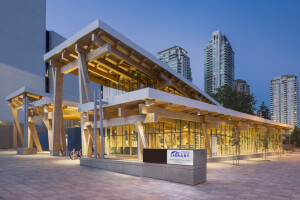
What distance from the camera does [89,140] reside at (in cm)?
2245

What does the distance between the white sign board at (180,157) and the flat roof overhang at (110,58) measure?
12103 millimetres

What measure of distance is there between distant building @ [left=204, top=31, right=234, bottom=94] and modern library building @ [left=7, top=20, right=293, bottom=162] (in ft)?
441

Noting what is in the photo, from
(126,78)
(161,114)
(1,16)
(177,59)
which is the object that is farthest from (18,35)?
(177,59)

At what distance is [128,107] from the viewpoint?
1959cm

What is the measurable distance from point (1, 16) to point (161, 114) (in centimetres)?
4247

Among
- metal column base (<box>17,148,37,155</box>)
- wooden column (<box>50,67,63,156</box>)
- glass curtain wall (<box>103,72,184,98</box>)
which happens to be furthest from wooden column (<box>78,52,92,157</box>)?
metal column base (<box>17,148,37,155</box>)

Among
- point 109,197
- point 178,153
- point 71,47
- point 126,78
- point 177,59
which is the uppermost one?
point 177,59

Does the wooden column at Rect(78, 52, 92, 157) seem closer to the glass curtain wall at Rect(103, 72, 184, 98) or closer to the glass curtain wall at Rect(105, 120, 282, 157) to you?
the glass curtain wall at Rect(105, 120, 282, 157)

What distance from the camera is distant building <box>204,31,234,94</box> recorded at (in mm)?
162500

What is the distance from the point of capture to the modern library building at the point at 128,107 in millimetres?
18422

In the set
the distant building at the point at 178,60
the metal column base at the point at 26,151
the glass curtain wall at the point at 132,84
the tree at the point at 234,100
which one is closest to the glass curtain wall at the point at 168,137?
the glass curtain wall at the point at 132,84

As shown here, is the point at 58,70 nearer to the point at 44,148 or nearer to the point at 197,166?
the point at 197,166

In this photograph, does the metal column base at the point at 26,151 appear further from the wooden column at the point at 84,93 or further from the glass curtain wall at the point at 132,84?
the glass curtain wall at the point at 132,84

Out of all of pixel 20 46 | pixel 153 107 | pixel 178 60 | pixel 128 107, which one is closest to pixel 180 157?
pixel 153 107
